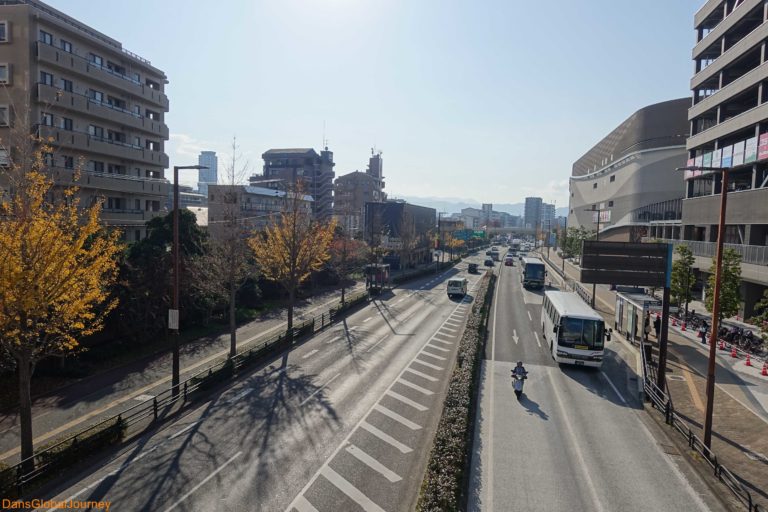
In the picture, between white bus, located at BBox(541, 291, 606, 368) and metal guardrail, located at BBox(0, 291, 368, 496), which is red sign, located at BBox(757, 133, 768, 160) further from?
metal guardrail, located at BBox(0, 291, 368, 496)

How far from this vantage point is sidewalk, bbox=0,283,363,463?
52.0ft

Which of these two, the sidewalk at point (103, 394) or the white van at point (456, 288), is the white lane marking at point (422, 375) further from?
the white van at point (456, 288)

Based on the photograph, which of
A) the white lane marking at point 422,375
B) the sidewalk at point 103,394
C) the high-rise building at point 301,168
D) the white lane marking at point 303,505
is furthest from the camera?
the high-rise building at point 301,168

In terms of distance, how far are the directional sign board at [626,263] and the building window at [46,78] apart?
122ft

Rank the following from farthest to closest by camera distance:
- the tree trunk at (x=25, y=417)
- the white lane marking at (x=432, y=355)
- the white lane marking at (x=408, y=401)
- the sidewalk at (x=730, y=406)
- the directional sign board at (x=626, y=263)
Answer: the white lane marking at (x=432, y=355) < the directional sign board at (x=626, y=263) < the white lane marking at (x=408, y=401) < the sidewalk at (x=730, y=406) < the tree trunk at (x=25, y=417)

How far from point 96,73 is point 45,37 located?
4.04 meters

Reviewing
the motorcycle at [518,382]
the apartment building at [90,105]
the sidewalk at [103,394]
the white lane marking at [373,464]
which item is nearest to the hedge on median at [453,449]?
the white lane marking at [373,464]

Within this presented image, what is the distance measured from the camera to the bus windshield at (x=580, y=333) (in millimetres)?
22781

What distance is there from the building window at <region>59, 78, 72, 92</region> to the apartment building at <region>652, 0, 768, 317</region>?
52282mm

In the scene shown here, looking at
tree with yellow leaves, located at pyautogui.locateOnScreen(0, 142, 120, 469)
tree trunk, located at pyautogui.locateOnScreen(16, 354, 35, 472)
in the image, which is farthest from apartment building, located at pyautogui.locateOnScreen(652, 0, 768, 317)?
tree trunk, located at pyautogui.locateOnScreen(16, 354, 35, 472)

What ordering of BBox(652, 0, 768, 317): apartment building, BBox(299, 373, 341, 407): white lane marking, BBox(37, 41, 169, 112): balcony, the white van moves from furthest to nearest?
the white van < BBox(652, 0, 768, 317): apartment building < BBox(37, 41, 169, 112): balcony < BBox(299, 373, 341, 407): white lane marking

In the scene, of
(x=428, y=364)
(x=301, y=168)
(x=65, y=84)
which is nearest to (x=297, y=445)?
(x=428, y=364)

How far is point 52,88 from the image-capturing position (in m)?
31.4

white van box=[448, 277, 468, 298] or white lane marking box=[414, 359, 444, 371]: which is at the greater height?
white van box=[448, 277, 468, 298]
